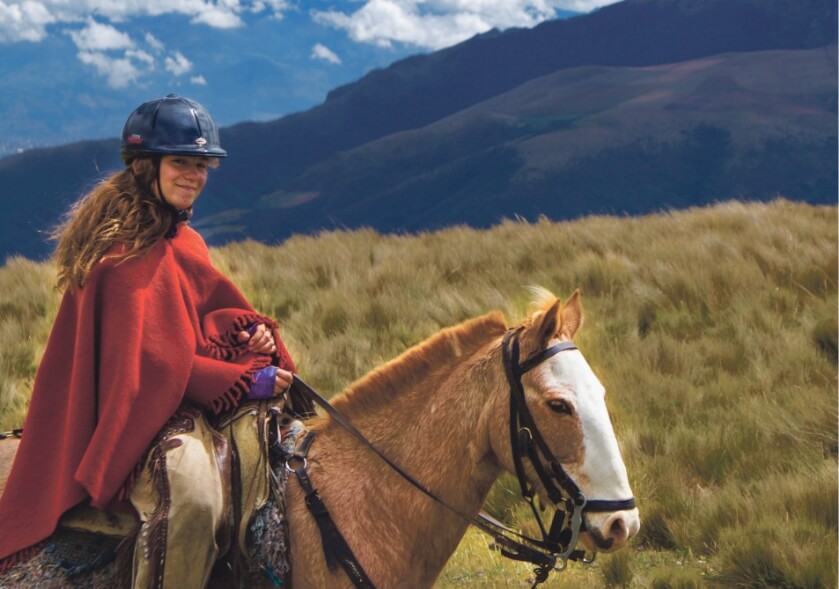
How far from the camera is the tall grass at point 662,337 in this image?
540 cm

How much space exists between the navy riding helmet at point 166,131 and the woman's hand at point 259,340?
0.72m

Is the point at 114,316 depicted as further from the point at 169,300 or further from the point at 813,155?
the point at 813,155

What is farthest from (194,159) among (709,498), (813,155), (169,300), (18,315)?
(813,155)

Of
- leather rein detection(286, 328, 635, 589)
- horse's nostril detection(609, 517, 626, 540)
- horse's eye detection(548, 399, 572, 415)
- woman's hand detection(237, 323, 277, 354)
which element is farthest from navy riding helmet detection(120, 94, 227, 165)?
horse's nostril detection(609, 517, 626, 540)

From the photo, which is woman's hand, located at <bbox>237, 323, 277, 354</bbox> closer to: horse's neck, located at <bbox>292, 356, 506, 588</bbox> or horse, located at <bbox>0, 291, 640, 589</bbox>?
horse, located at <bbox>0, 291, 640, 589</bbox>

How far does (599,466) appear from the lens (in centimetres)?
279

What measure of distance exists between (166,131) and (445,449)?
164 centimetres

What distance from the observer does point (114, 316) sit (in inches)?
120

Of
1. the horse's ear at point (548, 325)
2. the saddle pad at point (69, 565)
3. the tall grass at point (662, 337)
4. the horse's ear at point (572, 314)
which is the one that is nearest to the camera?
the horse's ear at point (548, 325)

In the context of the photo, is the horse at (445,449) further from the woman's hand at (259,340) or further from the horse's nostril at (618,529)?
the woman's hand at (259,340)

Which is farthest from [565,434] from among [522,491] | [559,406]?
[522,491]

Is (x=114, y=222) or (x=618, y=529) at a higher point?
(x=114, y=222)

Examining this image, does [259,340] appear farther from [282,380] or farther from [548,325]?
[548,325]

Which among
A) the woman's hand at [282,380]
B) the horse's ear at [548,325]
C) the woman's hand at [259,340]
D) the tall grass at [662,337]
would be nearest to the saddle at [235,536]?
the woman's hand at [282,380]
